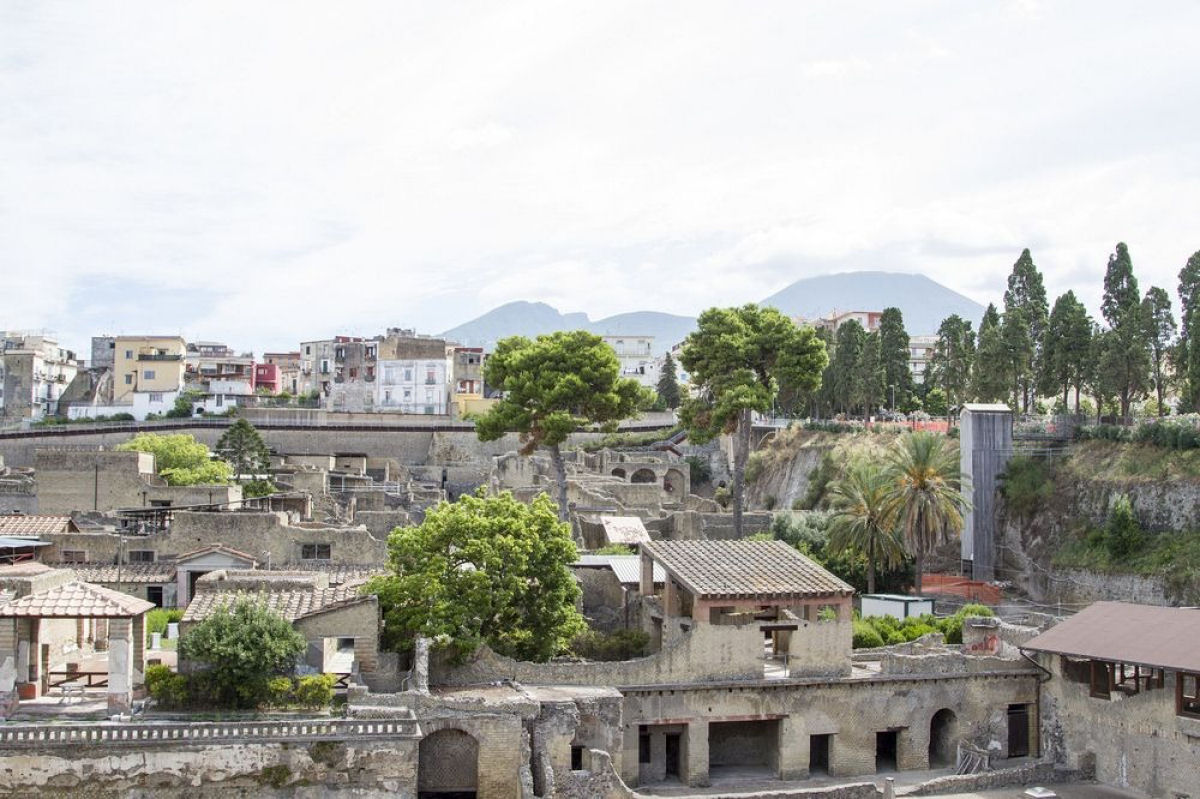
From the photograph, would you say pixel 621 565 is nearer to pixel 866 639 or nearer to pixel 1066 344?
pixel 866 639

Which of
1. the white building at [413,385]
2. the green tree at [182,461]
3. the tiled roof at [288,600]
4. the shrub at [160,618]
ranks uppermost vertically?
the white building at [413,385]

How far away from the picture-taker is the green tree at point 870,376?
76.4 metres

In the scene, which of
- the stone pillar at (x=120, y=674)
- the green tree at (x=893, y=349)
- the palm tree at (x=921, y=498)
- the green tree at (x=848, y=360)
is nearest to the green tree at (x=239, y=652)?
the stone pillar at (x=120, y=674)

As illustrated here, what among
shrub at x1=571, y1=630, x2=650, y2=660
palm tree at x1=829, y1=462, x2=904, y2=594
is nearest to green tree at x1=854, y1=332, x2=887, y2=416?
palm tree at x1=829, y1=462, x2=904, y2=594

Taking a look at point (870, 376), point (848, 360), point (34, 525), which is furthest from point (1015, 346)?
point (34, 525)

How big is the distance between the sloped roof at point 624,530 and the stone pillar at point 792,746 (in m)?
14.8

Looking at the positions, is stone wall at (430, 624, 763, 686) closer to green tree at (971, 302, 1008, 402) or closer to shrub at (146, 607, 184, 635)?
shrub at (146, 607, 184, 635)

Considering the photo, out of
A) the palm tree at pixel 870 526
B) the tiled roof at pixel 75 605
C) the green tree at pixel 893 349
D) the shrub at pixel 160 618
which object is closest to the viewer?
the tiled roof at pixel 75 605

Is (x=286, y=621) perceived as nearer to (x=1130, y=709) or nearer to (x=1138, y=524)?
(x=1130, y=709)

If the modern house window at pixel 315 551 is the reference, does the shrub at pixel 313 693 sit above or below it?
below

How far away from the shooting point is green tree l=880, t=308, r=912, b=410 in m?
78.6

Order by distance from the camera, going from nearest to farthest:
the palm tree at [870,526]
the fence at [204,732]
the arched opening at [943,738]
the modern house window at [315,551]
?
the fence at [204,732] < the arched opening at [943,738] < the modern house window at [315,551] < the palm tree at [870,526]

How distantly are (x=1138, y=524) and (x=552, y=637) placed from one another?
25218 millimetres

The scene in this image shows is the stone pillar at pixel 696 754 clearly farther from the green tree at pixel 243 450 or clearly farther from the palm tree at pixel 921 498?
the green tree at pixel 243 450
